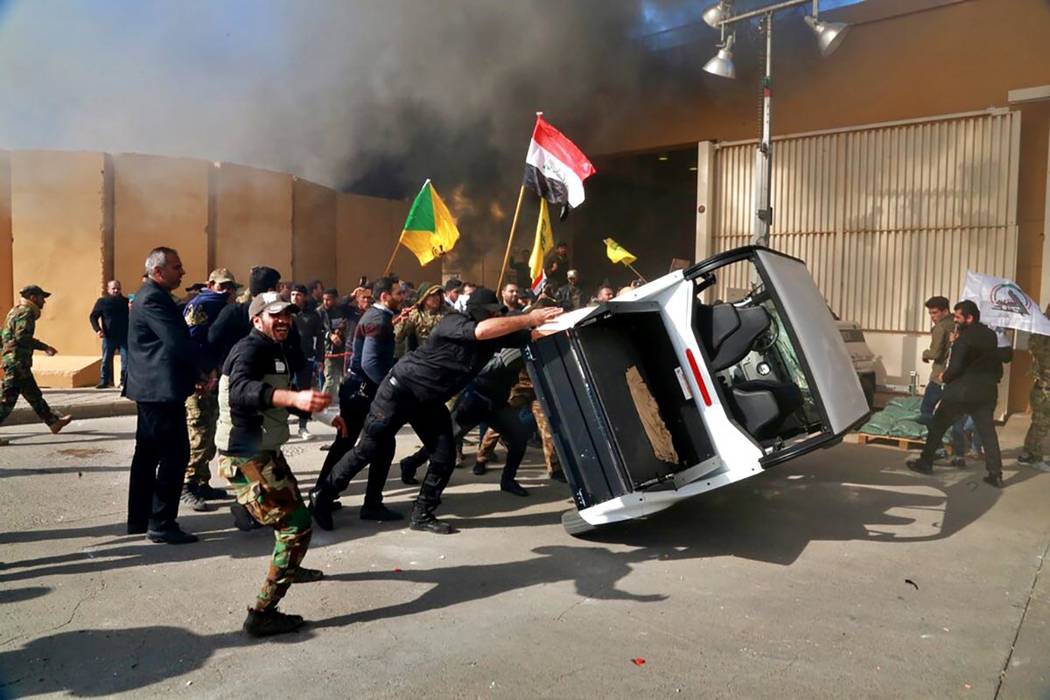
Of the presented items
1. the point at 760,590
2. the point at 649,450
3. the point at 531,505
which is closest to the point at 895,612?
the point at 760,590

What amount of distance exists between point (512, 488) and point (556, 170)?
10.2 ft

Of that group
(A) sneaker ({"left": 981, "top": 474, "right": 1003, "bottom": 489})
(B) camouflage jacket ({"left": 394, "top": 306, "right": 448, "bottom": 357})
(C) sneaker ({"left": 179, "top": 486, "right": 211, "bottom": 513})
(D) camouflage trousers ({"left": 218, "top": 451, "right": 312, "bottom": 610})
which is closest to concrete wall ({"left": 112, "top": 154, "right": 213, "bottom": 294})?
(B) camouflage jacket ({"left": 394, "top": 306, "right": 448, "bottom": 357})

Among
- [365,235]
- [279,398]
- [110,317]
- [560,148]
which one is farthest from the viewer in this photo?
[365,235]

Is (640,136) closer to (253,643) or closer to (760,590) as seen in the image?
(760,590)

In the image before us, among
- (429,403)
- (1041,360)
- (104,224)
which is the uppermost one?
(104,224)

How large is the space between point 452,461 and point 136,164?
354 inches

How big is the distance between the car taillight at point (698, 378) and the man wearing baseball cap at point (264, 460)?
5.99 feet

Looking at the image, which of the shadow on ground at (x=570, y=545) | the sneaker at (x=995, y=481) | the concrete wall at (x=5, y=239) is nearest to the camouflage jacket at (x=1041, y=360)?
the shadow on ground at (x=570, y=545)

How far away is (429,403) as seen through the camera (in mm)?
4152

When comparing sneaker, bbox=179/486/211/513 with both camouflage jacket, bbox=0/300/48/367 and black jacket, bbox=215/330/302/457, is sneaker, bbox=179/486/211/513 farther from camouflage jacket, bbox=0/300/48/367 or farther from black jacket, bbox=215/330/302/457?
camouflage jacket, bbox=0/300/48/367

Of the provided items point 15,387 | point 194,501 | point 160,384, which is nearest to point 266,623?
point 160,384

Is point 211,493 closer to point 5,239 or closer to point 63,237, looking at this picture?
point 63,237

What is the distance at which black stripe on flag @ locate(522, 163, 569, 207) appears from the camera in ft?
→ 22.2

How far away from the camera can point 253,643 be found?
2803 mm
